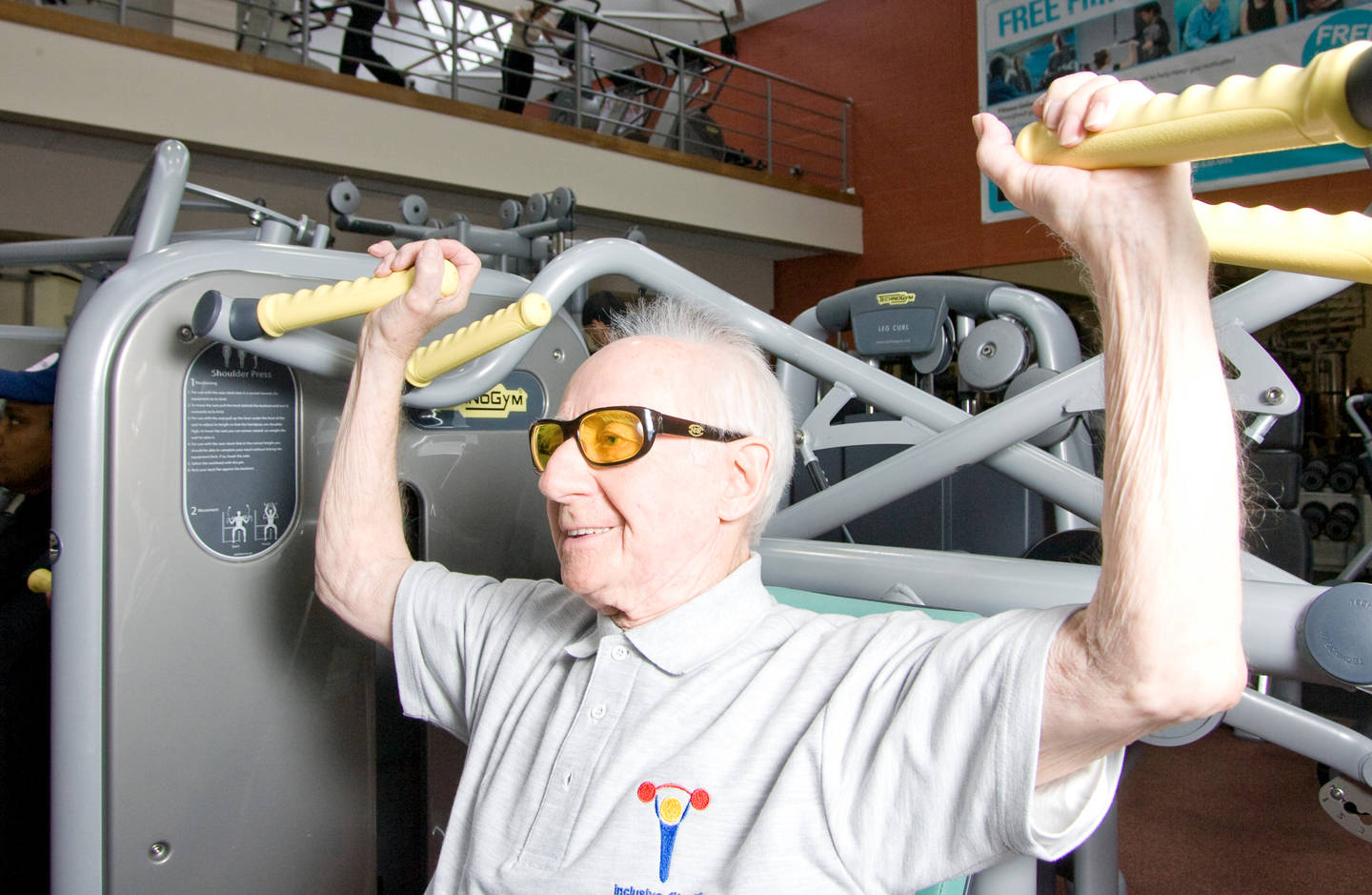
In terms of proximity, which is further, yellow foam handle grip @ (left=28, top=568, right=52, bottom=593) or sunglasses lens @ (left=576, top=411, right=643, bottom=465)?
yellow foam handle grip @ (left=28, top=568, right=52, bottom=593)

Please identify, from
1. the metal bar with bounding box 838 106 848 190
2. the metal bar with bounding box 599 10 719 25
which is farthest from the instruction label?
the metal bar with bounding box 838 106 848 190

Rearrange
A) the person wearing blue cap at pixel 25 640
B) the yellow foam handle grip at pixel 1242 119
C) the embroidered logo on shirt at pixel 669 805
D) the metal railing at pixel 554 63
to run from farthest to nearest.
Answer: the metal railing at pixel 554 63
the person wearing blue cap at pixel 25 640
the embroidered logo on shirt at pixel 669 805
the yellow foam handle grip at pixel 1242 119

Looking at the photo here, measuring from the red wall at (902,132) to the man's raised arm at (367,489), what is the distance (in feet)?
19.2

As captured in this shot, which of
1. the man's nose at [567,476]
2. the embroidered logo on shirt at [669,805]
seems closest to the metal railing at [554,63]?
Result: the man's nose at [567,476]

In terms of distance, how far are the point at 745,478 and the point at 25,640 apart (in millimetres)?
1140

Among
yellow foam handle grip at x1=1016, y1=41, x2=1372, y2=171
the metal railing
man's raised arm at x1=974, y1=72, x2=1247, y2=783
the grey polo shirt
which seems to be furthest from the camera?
the metal railing

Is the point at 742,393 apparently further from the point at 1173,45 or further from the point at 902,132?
the point at 902,132

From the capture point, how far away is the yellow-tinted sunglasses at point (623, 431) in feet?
3.35

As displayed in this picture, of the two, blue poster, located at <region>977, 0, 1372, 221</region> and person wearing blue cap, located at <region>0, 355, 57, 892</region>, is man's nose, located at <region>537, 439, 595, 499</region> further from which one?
blue poster, located at <region>977, 0, 1372, 221</region>

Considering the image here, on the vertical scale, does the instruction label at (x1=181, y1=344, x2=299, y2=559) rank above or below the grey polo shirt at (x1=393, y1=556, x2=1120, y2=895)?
above

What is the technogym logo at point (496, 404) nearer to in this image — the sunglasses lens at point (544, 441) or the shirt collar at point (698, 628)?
the sunglasses lens at point (544, 441)

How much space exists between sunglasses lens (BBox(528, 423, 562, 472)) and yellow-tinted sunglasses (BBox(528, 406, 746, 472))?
56mm

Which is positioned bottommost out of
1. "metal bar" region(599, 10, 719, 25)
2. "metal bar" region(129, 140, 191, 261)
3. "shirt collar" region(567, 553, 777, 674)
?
"shirt collar" region(567, 553, 777, 674)

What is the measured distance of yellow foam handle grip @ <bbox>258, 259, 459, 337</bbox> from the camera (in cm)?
110
